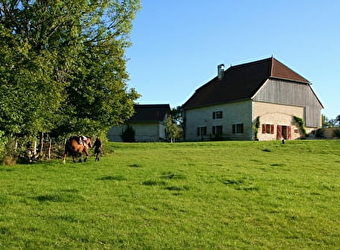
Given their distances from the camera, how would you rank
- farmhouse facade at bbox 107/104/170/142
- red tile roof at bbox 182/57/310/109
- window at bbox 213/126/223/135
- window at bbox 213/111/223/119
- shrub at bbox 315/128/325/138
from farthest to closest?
farmhouse facade at bbox 107/104/170/142 < window at bbox 213/111/223/119 < window at bbox 213/126/223/135 < shrub at bbox 315/128/325/138 < red tile roof at bbox 182/57/310/109

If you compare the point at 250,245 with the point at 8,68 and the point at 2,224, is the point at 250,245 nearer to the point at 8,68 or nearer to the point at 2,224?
the point at 2,224

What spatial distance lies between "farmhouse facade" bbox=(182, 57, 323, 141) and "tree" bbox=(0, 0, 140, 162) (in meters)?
25.3

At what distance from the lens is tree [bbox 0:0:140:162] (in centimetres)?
1819

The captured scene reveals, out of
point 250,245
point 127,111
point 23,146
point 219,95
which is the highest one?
point 219,95

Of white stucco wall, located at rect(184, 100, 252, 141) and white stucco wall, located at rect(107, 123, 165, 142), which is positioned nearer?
white stucco wall, located at rect(184, 100, 252, 141)

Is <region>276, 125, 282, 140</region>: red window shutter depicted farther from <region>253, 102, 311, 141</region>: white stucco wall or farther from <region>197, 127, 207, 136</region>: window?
<region>197, 127, 207, 136</region>: window

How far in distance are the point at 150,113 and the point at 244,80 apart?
54.5 feet

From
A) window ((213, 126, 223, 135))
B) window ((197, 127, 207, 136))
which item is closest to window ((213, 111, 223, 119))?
window ((213, 126, 223, 135))

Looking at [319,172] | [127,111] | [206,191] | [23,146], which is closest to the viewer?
[206,191]

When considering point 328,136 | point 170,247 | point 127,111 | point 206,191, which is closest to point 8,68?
point 127,111

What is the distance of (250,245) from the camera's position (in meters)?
6.88

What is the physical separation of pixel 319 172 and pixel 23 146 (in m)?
14.3

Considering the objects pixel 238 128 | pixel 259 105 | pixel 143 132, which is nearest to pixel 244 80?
pixel 259 105

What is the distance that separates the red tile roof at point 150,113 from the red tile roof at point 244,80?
20.1 ft
